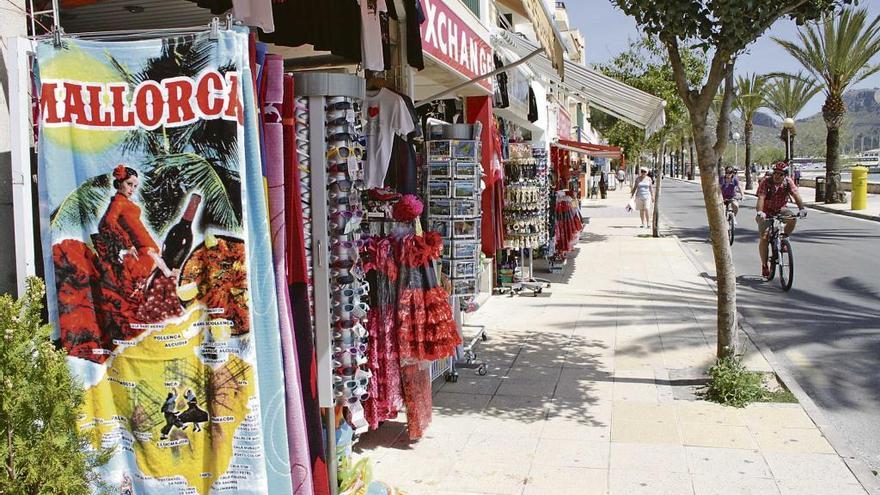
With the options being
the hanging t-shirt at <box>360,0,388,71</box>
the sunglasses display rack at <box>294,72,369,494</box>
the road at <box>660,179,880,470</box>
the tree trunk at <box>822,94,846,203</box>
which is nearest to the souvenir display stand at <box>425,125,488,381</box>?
the hanging t-shirt at <box>360,0,388,71</box>

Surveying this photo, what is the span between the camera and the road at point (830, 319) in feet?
19.3

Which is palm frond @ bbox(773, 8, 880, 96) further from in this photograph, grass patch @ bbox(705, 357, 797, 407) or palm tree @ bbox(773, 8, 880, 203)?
grass patch @ bbox(705, 357, 797, 407)

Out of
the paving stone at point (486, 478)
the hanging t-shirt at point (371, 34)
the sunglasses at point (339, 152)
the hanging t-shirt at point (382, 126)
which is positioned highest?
the hanging t-shirt at point (371, 34)

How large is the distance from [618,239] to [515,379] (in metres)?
13.4

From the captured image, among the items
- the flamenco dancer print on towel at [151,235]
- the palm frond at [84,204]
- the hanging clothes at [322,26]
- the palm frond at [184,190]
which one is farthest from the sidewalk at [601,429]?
the hanging clothes at [322,26]

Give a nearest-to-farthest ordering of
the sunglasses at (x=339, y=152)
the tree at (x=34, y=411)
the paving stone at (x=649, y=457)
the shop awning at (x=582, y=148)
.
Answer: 1. the tree at (x=34, y=411)
2. the sunglasses at (x=339, y=152)
3. the paving stone at (x=649, y=457)
4. the shop awning at (x=582, y=148)

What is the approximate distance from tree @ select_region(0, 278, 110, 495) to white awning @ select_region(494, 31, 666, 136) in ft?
30.4

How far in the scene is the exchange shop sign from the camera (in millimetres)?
6898

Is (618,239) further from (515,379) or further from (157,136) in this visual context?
(157,136)

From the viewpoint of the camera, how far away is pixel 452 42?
7863 mm

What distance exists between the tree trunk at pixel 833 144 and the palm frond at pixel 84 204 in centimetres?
3043

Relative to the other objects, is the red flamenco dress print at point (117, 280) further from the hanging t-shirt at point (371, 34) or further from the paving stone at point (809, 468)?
the paving stone at point (809, 468)

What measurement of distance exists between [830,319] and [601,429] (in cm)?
509

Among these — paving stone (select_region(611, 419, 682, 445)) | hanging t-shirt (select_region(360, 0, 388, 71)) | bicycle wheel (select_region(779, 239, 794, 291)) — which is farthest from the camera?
bicycle wheel (select_region(779, 239, 794, 291))
